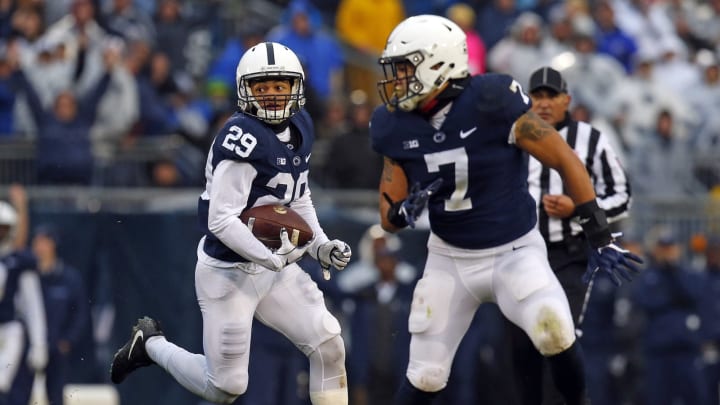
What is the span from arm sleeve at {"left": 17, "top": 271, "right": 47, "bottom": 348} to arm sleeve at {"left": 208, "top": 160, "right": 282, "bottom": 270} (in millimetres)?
4270

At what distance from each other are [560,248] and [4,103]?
22.5 feet

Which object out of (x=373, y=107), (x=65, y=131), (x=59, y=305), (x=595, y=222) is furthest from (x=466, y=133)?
(x=373, y=107)

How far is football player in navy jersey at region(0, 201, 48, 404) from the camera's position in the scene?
11.0 meters

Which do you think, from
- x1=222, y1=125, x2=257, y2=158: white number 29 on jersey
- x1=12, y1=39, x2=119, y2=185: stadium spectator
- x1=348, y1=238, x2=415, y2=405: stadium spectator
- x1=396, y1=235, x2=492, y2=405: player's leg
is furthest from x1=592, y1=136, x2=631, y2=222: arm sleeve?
x1=12, y1=39, x2=119, y2=185: stadium spectator

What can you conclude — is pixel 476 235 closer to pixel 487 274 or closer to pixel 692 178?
pixel 487 274

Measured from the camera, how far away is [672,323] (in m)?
12.4

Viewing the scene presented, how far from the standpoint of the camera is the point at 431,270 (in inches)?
A: 305

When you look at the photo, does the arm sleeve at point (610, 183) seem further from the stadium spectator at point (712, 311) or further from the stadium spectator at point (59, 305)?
the stadium spectator at point (59, 305)

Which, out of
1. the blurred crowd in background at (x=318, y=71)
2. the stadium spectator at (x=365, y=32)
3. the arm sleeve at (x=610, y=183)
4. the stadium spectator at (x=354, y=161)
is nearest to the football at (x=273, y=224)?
the arm sleeve at (x=610, y=183)

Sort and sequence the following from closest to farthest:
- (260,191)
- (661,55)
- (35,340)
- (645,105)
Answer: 1. (260,191)
2. (35,340)
3. (645,105)
4. (661,55)

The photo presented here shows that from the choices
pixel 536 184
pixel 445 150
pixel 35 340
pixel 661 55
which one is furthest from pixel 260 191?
pixel 661 55

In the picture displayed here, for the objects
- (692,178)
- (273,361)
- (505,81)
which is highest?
(505,81)

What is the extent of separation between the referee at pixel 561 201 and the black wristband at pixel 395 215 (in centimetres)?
92

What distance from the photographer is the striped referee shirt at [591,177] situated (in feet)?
27.5
